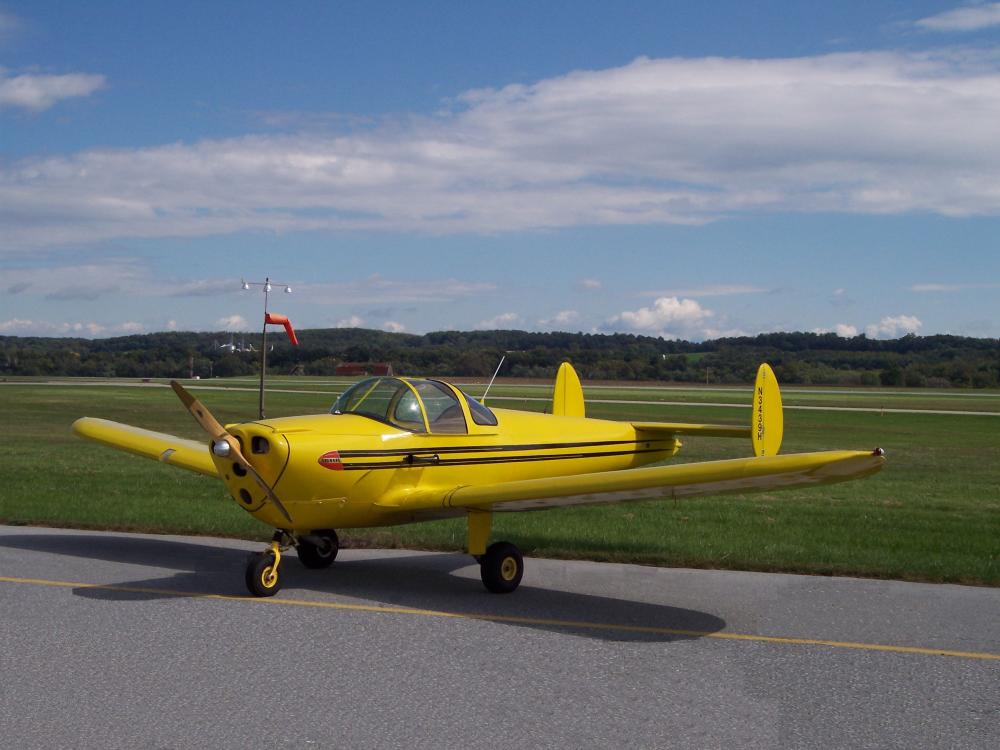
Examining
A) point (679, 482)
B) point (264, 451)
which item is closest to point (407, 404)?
point (264, 451)

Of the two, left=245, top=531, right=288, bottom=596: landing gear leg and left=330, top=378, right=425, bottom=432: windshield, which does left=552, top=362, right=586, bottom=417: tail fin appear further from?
left=245, top=531, right=288, bottom=596: landing gear leg

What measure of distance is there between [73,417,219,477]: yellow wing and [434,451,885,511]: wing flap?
3.44 meters

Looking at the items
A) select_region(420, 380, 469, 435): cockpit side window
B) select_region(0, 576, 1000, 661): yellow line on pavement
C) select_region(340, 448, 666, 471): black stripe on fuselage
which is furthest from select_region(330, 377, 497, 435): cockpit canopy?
select_region(0, 576, 1000, 661): yellow line on pavement

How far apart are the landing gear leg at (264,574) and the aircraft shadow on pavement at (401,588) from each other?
0.52ft

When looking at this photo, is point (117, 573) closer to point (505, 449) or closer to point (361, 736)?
point (505, 449)

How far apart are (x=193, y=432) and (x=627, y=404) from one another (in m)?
30.9

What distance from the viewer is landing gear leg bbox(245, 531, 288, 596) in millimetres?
8578

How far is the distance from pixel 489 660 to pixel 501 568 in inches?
91.6

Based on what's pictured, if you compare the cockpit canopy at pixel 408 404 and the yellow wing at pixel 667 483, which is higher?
the cockpit canopy at pixel 408 404

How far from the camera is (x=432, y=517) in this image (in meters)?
9.67

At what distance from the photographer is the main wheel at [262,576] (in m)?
8.58

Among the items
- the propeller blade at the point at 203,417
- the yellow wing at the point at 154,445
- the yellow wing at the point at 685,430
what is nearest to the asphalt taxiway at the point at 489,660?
the propeller blade at the point at 203,417

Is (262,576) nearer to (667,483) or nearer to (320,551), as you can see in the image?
(320,551)

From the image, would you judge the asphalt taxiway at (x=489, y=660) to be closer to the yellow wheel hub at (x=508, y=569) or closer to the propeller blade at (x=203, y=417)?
the yellow wheel hub at (x=508, y=569)
